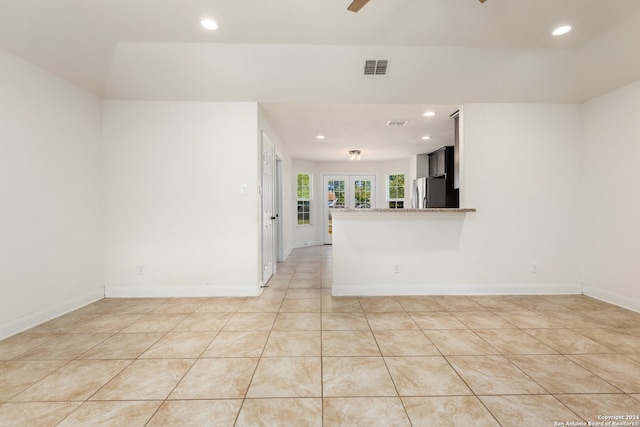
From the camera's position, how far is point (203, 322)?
272 cm

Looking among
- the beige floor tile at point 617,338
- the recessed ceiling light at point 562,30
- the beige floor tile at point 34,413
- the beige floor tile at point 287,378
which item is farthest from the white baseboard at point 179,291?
the recessed ceiling light at point 562,30

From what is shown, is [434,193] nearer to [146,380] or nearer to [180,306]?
[180,306]

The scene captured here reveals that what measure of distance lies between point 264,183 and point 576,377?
3.65 metres

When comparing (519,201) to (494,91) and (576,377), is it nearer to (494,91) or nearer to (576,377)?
(494,91)

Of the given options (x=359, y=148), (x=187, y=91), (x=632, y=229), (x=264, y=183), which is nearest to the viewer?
(x=632, y=229)

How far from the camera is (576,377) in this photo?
71.0 inches

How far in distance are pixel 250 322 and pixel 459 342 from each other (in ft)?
6.17

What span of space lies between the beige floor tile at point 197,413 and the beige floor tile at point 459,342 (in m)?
1.56

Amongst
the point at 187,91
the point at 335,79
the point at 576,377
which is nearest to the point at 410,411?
the point at 576,377

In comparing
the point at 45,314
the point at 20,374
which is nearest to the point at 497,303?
the point at 20,374

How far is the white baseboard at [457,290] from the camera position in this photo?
3553 mm

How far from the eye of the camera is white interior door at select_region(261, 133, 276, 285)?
156 inches

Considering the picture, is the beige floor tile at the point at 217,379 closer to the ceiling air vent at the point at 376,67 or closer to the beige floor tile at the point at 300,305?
the beige floor tile at the point at 300,305

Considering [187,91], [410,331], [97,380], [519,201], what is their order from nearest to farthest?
[97,380] → [410,331] → [187,91] → [519,201]
